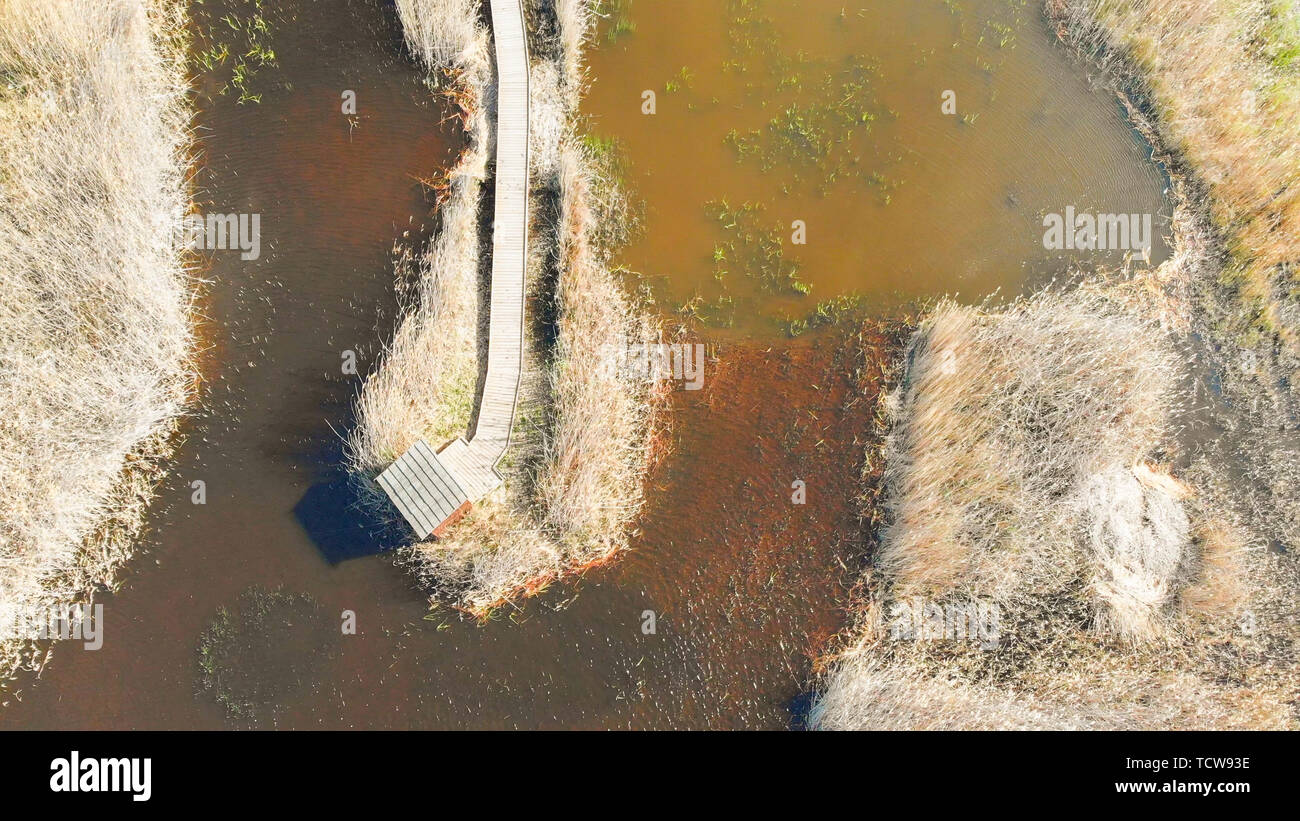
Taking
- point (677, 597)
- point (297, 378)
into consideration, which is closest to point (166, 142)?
point (297, 378)

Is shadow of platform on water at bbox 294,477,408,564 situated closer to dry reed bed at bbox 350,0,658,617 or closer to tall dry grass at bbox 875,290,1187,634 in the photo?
dry reed bed at bbox 350,0,658,617

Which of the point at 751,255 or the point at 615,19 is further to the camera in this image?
the point at 615,19

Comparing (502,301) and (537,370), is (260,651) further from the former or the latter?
(502,301)

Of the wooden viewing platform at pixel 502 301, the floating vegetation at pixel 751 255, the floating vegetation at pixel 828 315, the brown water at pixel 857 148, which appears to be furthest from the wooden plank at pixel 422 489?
the floating vegetation at pixel 828 315

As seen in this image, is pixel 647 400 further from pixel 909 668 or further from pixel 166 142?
pixel 166 142

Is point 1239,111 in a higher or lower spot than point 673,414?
higher

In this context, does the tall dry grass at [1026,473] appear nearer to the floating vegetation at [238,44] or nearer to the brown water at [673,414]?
the brown water at [673,414]

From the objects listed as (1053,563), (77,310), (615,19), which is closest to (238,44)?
(77,310)
